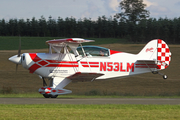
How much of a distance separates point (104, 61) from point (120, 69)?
3.77 ft

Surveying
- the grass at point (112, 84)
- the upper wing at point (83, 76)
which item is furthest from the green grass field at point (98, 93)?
the upper wing at point (83, 76)

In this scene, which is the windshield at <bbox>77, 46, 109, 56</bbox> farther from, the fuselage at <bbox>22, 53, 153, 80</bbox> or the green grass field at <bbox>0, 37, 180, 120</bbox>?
the green grass field at <bbox>0, 37, 180, 120</bbox>

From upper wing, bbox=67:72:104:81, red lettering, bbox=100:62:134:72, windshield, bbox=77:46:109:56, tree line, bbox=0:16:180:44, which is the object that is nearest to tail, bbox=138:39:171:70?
red lettering, bbox=100:62:134:72

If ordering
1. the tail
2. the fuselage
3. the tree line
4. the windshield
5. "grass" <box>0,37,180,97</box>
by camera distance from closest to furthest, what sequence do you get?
the fuselage < the windshield < the tail < "grass" <box>0,37,180,97</box> < the tree line

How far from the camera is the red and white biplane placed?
49.4 feet

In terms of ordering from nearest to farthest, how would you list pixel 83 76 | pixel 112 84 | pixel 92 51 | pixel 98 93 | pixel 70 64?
1. pixel 83 76
2. pixel 70 64
3. pixel 92 51
4. pixel 98 93
5. pixel 112 84

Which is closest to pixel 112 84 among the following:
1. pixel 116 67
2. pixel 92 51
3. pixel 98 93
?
pixel 98 93

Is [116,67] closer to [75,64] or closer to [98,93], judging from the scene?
[75,64]

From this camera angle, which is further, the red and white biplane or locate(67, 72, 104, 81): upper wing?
the red and white biplane

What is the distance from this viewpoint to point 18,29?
78625 millimetres

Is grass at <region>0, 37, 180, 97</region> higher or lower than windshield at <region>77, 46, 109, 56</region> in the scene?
lower

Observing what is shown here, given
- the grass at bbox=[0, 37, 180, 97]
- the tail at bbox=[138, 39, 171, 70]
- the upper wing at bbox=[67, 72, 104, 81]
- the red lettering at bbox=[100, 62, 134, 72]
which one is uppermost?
the tail at bbox=[138, 39, 171, 70]

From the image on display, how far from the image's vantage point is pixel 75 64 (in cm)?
1555

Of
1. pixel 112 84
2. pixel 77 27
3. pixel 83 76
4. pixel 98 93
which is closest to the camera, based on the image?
pixel 83 76
